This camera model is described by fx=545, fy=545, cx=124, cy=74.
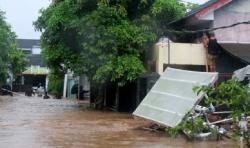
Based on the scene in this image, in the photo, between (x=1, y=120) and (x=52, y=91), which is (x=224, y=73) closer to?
(x=1, y=120)

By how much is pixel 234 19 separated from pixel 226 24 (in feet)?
1.33

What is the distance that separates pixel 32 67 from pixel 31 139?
167 feet

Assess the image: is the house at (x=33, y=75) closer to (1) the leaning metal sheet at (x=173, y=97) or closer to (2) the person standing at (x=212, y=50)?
(2) the person standing at (x=212, y=50)

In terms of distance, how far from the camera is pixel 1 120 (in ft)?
61.8

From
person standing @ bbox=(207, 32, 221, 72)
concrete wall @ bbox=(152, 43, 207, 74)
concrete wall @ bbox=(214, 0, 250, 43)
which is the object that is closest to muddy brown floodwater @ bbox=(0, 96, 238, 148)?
concrete wall @ bbox=(152, 43, 207, 74)

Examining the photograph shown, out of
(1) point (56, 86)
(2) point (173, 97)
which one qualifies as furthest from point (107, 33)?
(1) point (56, 86)

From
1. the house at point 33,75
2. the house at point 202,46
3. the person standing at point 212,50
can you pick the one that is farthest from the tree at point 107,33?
the house at point 33,75

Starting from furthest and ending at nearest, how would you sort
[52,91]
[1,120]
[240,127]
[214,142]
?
[52,91] → [1,120] → [214,142] → [240,127]

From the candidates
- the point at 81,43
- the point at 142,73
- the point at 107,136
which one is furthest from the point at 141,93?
the point at 107,136

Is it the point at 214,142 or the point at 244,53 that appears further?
the point at 244,53

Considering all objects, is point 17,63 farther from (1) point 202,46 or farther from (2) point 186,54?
(1) point 202,46

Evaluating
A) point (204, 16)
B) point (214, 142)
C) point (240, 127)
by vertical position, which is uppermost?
point (204, 16)

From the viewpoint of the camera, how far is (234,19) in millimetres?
21219

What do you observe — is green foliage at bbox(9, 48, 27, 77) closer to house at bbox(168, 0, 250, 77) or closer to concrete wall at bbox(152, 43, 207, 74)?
Answer: house at bbox(168, 0, 250, 77)
